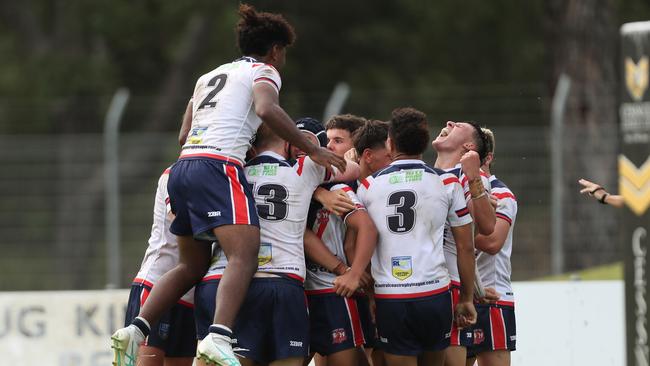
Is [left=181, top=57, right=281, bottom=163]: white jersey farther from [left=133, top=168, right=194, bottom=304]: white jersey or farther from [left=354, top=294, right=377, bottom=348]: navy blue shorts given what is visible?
[left=354, top=294, right=377, bottom=348]: navy blue shorts

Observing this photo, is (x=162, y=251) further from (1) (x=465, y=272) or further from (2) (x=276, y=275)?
(1) (x=465, y=272)

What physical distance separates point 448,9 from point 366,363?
22230mm

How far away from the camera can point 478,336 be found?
696 cm

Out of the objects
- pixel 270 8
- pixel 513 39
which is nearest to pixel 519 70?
pixel 513 39

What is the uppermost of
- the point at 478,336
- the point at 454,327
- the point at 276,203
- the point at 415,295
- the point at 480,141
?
the point at 480,141

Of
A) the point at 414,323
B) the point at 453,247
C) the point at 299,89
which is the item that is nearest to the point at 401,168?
the point at 453,247

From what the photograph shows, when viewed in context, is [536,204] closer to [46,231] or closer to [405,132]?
[46,231]

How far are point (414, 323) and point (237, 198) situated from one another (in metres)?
1.14

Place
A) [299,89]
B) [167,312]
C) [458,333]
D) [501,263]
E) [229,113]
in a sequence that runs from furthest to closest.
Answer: [299,89]
[501,263]
[167,312]
[458,333]
[229,113]

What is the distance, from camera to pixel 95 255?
14781 millimetres

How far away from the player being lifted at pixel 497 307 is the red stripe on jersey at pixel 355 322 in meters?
0.82

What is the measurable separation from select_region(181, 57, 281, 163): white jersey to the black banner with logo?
224 cm

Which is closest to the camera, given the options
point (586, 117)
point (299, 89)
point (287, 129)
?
point (287, 129)

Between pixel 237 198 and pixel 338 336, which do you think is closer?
pixel 237 198
